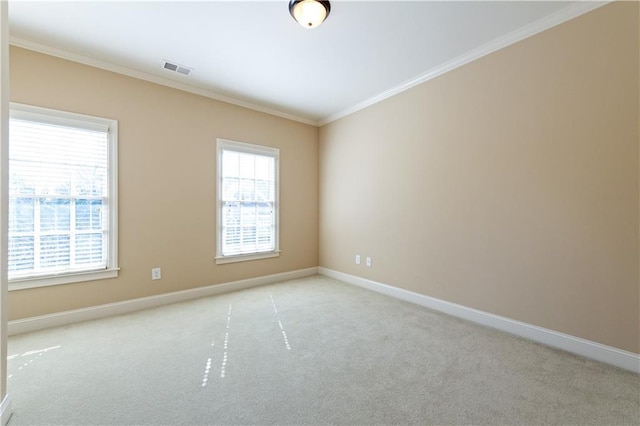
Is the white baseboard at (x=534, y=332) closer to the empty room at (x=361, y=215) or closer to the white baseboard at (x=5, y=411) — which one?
the empty room at (x=361, y=215)

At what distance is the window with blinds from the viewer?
4.01m

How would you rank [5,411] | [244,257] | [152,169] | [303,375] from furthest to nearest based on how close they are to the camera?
[244,257]
[152,169]
[303,375]
[5,411]

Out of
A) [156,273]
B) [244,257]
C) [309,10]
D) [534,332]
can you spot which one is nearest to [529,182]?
[534,332]

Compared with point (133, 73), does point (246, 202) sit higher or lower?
lower

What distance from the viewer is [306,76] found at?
3404mm

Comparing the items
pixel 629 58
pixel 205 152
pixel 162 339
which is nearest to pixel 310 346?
pixel 162 339

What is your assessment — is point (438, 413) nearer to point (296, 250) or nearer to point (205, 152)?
point (296, 250)

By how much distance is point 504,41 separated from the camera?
265 cm

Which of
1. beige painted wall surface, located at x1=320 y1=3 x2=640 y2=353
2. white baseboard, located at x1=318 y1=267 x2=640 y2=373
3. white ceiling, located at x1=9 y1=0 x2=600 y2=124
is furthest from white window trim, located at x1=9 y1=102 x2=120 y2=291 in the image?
white baseboard, located at x1=318 y1=267 x2=640 y2=373

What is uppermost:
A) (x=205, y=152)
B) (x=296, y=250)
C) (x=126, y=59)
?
(x=126, y=59)

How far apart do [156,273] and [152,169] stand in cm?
129

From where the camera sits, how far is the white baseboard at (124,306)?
2691 millimetres

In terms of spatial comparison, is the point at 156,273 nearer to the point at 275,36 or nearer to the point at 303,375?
the point at 303,375

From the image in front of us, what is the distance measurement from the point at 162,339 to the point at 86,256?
4.57 ft
